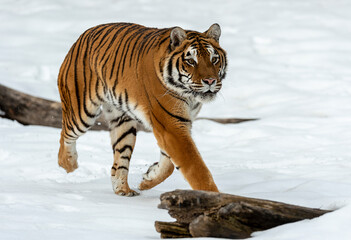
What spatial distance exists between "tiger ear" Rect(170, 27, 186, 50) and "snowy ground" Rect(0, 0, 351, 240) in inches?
46.9

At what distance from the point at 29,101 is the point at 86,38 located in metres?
2.89

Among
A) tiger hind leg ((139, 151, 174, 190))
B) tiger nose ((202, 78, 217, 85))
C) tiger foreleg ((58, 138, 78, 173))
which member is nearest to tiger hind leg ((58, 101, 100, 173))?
tiger foreleg ((58, 138, 78, 173))

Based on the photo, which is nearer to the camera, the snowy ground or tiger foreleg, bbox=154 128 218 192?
the snowy ground

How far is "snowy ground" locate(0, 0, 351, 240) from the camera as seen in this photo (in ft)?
13.7

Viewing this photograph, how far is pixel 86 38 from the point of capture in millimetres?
5766

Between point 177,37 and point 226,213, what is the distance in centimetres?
183

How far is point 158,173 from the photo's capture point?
18.0 ft

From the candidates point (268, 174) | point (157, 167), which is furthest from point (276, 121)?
point (157, 167)

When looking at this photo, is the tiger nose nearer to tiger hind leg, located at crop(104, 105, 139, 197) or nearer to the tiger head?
the tiger head

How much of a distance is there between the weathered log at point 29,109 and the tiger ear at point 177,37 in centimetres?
379

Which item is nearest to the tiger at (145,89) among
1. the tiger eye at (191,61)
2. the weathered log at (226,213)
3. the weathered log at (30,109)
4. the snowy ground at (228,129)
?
the tiger eye at (191,61)

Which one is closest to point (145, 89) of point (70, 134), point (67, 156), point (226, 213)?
point (70, 134)

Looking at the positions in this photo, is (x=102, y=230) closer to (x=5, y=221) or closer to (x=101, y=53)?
(x=5, y=221)

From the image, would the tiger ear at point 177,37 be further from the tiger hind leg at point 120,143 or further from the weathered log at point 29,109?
the weathered log at point 29,109
